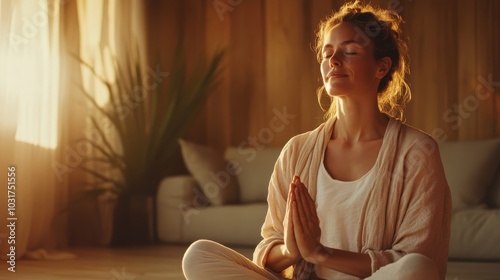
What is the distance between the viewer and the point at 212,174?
5.14m

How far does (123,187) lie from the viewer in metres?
5.09

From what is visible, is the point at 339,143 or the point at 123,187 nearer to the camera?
the point at 339,143

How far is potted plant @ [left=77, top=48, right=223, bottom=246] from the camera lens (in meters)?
5.09

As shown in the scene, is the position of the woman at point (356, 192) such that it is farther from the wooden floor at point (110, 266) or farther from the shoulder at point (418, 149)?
the wooden floor at point (110, 266)

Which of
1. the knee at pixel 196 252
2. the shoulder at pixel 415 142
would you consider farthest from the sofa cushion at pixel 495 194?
the knee at pixel 196 252

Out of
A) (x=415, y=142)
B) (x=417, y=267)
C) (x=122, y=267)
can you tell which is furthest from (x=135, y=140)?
(x=417, y=267)

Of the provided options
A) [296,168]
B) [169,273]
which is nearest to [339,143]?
[296,168]

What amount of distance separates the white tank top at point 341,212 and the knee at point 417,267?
24 centimetres

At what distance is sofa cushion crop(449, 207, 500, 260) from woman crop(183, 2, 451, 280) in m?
2.06

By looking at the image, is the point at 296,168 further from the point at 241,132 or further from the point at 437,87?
the point at 241,132

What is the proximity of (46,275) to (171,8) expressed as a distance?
3074 millimetres

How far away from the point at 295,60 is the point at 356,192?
12.4 ft

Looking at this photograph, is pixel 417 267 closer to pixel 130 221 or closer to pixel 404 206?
pixel 404 206

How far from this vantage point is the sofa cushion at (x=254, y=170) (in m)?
5.23
